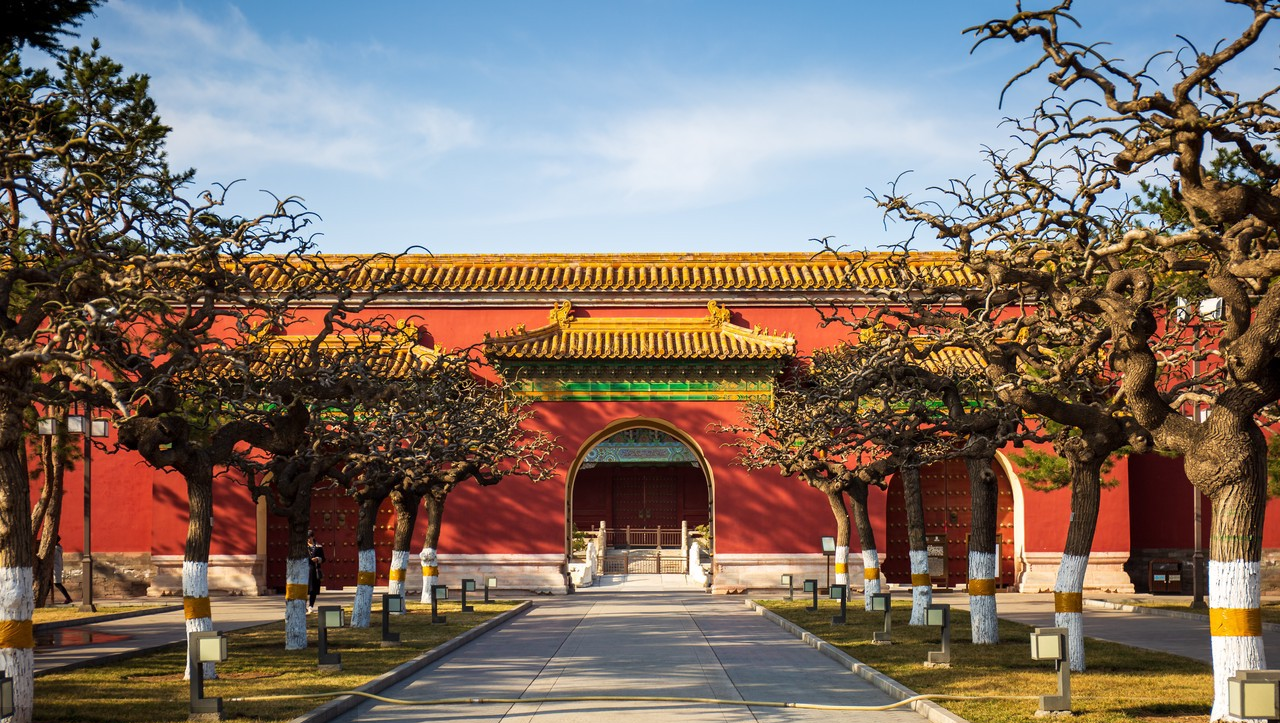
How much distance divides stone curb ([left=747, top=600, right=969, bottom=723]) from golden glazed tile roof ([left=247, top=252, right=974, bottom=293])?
12677mm

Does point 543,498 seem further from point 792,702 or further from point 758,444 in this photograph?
point 792,702

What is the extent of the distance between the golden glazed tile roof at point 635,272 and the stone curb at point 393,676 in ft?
41.8

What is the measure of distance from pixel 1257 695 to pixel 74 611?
2519 centimetres

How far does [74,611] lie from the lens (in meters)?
27.6

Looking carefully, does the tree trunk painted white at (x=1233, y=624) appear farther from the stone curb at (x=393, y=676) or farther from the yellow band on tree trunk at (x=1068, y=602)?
the stone curb at (x=393, y=676)

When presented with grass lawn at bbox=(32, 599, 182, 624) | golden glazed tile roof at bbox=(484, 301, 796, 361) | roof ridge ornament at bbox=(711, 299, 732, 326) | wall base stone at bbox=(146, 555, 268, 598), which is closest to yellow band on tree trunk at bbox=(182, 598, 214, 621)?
grass lawn at bbox=(32, 599, 182, 624)

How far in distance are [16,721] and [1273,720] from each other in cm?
1087

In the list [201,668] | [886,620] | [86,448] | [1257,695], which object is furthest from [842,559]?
[1257,695]

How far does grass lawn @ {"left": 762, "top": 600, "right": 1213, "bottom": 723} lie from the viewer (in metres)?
12.3

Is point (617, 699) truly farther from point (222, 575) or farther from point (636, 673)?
point (222, 575)

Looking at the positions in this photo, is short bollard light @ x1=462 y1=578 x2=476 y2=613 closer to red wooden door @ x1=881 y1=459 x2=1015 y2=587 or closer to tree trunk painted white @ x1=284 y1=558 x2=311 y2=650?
tree trunk painted white @ x1=284 y1=558 x2=311 y2=650

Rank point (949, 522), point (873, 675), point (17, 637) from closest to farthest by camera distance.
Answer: point (17, 637) < point (873, 675) < point (949, 522)

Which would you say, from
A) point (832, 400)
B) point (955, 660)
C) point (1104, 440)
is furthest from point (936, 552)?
point (1104, 440)

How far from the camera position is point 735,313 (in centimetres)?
3525
